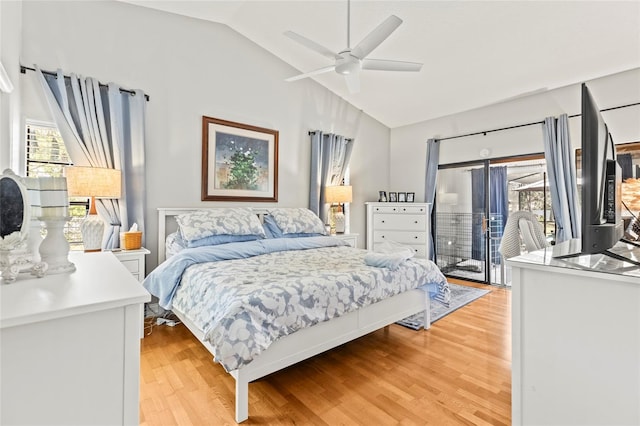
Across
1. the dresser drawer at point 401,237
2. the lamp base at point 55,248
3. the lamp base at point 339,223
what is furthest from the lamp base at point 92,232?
the dresser drawer at point 401,237

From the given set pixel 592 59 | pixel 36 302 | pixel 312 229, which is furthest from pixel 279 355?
pixel 592 59

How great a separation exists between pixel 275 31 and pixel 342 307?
3.26 metres

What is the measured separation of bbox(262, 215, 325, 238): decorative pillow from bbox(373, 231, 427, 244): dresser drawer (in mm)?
1673

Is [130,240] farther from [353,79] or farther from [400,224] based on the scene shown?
[400,224]

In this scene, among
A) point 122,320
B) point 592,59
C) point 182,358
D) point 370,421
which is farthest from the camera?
point 592,59

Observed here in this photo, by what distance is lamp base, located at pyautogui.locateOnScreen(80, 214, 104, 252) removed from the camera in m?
2.59

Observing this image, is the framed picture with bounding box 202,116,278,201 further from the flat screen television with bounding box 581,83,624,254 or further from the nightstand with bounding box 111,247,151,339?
the flat screen television with bounding box 581,83,624,254

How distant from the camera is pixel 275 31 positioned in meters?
3.64

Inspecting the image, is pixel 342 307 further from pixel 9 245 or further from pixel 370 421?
pixel 9 245

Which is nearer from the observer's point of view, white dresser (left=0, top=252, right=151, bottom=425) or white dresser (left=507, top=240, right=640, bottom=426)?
white dresser (left=0, top=252, right=151, bottom=425)

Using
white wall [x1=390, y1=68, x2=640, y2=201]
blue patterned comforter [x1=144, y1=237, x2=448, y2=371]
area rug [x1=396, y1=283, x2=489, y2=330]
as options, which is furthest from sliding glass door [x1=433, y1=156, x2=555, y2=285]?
blue patterned comforter [x1=144, y1=237, x2=448, y2=371]

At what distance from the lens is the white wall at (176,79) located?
2.71 metres

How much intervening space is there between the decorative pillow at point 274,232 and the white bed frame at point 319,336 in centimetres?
136

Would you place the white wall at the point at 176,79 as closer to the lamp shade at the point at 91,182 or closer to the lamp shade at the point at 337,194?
the lamp shade at the point at 337,194
